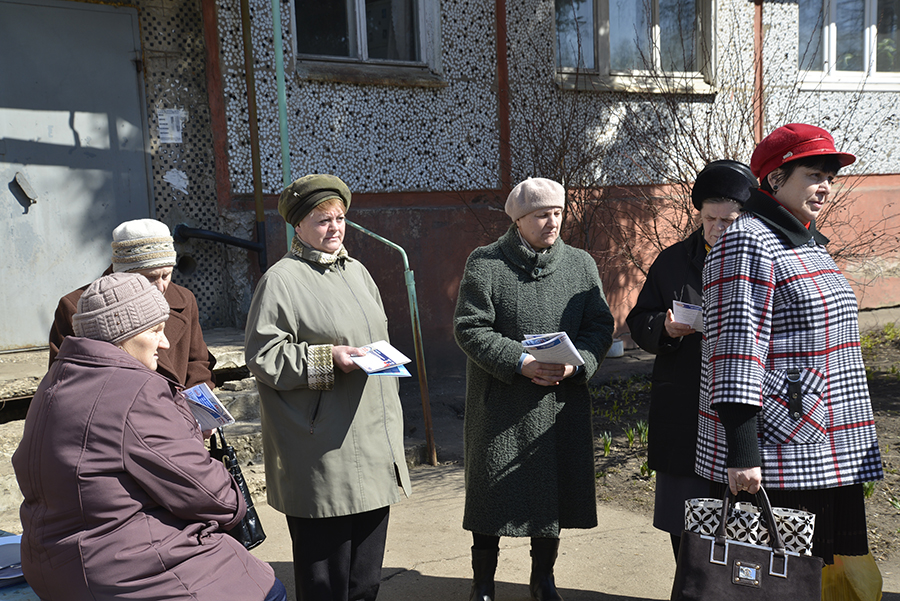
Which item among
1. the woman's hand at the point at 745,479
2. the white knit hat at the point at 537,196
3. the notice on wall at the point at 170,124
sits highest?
the notice on wall at the point at 170,124

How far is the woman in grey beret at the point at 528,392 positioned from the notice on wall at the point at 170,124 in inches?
149

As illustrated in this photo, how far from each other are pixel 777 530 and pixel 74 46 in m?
5.76

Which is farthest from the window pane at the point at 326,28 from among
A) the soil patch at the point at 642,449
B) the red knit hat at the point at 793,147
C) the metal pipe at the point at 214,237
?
the red knit hat at the point at 793,147

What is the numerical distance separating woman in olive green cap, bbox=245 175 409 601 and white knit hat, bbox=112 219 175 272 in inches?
20.2

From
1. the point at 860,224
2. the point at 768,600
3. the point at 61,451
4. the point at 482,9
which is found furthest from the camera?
the point at 860,224

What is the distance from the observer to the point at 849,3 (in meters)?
9.81

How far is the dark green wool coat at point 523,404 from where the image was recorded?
3.27 metres

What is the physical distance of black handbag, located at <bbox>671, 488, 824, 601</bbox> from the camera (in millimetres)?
2221

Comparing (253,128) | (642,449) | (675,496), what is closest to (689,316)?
(675,496)

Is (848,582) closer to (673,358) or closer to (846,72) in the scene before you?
(673,358)

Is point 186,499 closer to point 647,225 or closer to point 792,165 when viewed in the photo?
point 792,165

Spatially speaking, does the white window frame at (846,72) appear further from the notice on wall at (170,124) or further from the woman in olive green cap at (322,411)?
the woman in olive green cap at (322,411)

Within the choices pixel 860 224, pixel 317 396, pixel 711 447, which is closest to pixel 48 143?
pixel 317 396

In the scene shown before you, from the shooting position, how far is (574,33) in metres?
8.38
